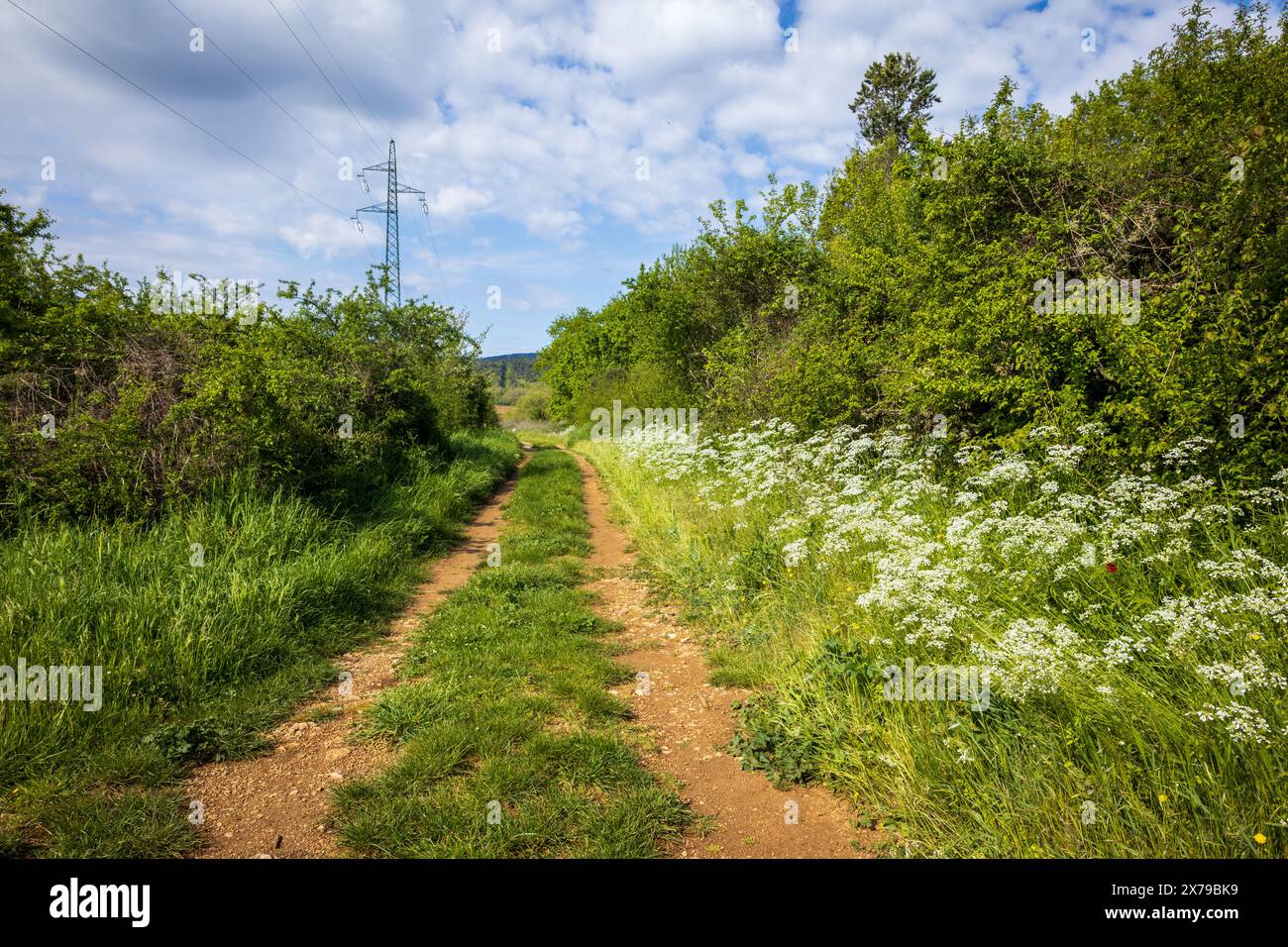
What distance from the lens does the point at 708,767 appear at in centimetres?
389

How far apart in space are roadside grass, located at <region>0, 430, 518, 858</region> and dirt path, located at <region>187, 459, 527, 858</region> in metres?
0.14

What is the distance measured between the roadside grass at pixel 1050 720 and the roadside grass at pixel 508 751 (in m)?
0.99

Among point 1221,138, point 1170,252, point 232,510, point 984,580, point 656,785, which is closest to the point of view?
point 656,785

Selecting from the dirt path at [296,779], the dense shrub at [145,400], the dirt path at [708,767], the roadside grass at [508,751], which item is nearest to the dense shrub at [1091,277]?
the dirt path at [708,767]

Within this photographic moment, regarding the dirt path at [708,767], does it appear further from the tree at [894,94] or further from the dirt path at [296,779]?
the tree at [894,94]

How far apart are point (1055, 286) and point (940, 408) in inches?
71.4

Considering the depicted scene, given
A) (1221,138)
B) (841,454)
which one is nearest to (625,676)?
(841,454)

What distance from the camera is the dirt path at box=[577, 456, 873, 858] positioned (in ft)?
10.3

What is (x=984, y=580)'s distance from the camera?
4.23 metres

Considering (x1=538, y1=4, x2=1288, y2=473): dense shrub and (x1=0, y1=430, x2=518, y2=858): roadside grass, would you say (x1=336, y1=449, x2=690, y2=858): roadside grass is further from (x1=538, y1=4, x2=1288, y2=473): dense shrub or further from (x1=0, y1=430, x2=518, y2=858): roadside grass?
(x1=538, y1=4, x2=1288, y2=473): dense shrub

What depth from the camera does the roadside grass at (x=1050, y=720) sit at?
8.19 ft

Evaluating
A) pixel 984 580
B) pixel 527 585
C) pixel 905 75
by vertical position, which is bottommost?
pixel 527 585
